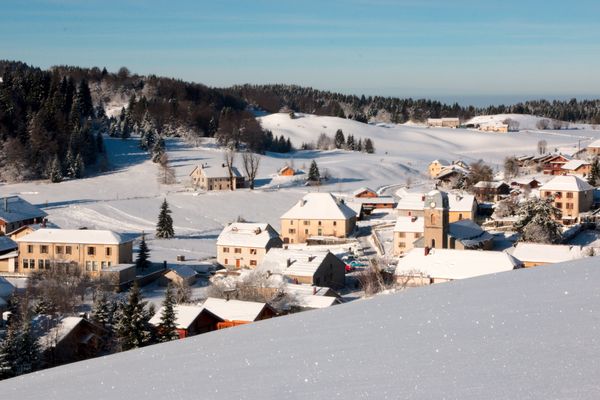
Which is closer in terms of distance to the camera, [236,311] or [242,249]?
[236,311]

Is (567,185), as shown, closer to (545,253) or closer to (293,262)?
(545,253)

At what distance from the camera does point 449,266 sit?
25.0 metres

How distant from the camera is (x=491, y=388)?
3.37 metres

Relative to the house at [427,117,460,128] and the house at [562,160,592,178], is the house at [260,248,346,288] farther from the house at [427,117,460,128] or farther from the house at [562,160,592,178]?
the house at [427,117,460,128]

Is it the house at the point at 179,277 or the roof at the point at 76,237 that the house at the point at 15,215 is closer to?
the roof at the point at 76,237

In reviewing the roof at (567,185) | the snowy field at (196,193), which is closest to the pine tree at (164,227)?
the snowy field at (196,193)

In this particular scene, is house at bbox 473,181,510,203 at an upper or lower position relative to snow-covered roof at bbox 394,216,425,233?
upper

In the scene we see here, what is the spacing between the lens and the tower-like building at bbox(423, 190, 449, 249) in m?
30.3

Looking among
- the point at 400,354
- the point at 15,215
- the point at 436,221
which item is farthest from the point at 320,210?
the point at 400,354

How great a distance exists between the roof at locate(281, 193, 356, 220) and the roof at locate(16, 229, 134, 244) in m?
11.5

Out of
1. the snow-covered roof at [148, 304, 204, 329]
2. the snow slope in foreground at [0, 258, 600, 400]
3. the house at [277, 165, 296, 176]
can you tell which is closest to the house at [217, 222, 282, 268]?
the snow-covered roof at [148, 304, 204, 329]

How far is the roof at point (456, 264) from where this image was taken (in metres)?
24.5

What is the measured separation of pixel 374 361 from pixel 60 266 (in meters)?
25.5

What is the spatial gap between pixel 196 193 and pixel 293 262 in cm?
2583
